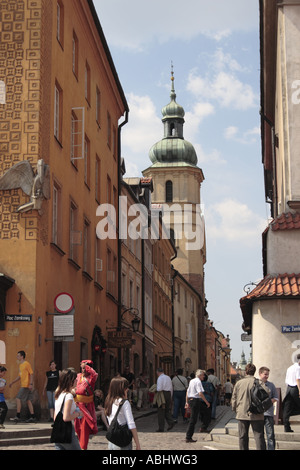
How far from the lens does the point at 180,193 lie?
8644 centimetres

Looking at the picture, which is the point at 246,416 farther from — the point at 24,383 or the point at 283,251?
the point at 283,251

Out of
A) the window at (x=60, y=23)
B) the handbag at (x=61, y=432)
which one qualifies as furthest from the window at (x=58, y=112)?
the handbag at (x=61, y=432)

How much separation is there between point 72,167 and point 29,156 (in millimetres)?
4621

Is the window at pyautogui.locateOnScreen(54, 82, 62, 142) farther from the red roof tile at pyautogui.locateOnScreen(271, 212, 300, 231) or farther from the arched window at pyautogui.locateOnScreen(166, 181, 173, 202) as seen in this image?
the arched window at pyautogui.locateOnScreen(166, 181, 173, 202)

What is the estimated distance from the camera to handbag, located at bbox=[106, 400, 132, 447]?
9477 millimetres

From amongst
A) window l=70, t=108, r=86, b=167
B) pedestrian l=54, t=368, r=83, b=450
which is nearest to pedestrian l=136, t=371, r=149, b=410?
window l=70, t=108, r=86, b=167

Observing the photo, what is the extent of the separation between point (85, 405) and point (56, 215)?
1100 centimetres

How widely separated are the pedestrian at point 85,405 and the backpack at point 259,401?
2.68 m

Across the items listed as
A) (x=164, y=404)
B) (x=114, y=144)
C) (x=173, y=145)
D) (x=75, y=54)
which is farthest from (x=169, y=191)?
(x=164, y=404)

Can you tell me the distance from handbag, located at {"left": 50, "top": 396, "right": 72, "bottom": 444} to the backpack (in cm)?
420

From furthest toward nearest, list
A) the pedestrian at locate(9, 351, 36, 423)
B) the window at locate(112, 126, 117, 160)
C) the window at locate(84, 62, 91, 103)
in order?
the window at locate(112, 126, 117, 160) < the window at locate(84, 62, 91, 103) < the pedestrian at locate(9, 351, 36, 423)

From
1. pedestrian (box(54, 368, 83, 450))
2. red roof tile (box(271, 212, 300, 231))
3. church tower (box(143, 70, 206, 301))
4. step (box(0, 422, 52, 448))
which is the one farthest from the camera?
church tower (box(143, 70, 206, 301))

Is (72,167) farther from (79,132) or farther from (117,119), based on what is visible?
(117,119)

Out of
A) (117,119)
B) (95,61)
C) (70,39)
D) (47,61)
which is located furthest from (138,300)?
(47,61)
